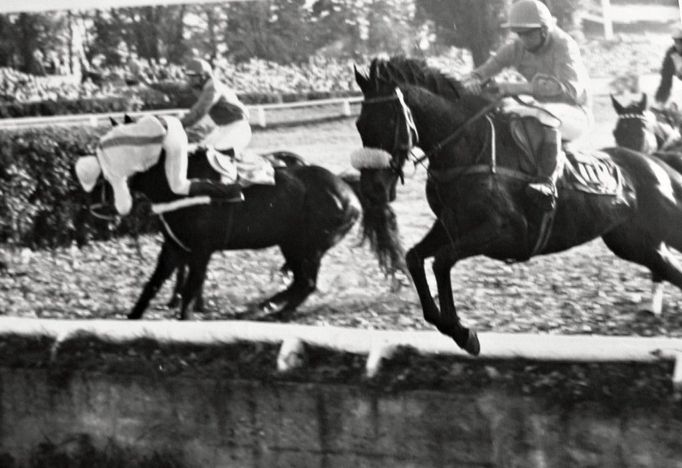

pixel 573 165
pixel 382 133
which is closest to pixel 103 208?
pixel 382 133

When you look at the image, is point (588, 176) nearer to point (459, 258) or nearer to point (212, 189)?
point (459, 258)

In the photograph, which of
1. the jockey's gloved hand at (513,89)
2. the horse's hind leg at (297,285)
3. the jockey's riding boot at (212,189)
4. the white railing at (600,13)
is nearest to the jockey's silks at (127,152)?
the jockey's riding boot at (212,189)

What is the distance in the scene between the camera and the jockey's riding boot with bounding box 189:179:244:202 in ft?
15.0

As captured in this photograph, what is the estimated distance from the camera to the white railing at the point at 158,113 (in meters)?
4.45

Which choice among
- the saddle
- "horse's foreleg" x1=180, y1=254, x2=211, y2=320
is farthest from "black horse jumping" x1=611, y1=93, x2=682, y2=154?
"horse's foreleg" x1=180, y1=254, x2=211, y2=320

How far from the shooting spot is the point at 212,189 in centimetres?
457

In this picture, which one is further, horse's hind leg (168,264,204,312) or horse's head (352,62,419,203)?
horse's hind leg (168,264,204,312)

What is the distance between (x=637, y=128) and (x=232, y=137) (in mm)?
1850

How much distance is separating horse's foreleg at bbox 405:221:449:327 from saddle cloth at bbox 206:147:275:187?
825 mm

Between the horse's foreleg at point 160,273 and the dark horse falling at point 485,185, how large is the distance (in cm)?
109

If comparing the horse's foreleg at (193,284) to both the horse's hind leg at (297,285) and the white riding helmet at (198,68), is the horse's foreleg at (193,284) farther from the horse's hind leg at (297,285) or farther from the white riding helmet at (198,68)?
the white riding helmet at (198,68)

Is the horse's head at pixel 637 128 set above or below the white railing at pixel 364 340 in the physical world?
above

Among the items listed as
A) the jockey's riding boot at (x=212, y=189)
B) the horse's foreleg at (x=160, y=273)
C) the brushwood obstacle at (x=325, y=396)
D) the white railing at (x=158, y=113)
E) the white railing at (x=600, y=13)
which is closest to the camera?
the brushwood obstacle at (x=325, y=396)

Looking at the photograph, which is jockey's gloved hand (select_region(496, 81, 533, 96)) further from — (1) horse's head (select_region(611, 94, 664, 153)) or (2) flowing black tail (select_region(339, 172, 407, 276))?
(2) flowing black tail (select_region(339, 172, 407, 276))
